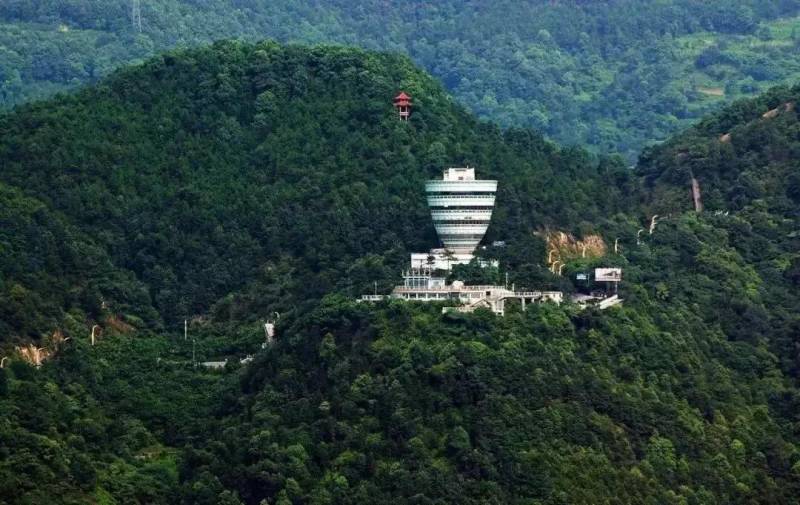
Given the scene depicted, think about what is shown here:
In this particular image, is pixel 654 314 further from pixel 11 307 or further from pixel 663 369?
pixel 11 307

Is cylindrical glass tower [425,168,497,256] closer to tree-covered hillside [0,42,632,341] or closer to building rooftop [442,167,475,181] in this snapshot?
building rooftop [442,167,475,181]

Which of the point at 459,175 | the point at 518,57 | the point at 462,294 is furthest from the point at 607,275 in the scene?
the point at 518,57

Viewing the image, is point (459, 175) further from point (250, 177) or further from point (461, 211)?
point (250, 177)

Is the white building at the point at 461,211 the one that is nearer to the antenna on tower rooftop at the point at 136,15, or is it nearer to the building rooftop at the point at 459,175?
the building rooftop at the point at 459,175

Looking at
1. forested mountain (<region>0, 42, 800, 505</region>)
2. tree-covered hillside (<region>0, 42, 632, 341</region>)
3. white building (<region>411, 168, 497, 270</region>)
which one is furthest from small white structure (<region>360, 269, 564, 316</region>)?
white building (<region>411, 168, 497, 270</region>)

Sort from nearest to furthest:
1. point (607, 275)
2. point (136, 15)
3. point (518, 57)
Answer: point (607, 275) → point (136, 15) → point (518, 57)

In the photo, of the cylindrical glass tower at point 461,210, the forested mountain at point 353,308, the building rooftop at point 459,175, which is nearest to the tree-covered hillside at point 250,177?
the forested mountain at point 353,308

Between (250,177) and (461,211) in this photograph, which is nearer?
(461,211)

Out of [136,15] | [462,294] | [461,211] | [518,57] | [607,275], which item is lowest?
[462,294]
